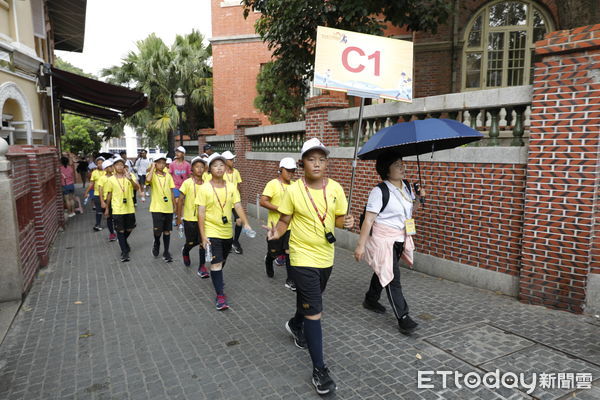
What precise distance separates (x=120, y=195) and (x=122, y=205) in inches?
7.9

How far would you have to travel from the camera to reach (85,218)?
13703 mm

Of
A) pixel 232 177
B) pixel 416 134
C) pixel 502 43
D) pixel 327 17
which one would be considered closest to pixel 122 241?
pixel 232 177

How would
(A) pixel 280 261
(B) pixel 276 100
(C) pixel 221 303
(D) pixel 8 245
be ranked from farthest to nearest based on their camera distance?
(B) pixel 276 100 < (A) pixel 280 261 < (D) pixel 8 245 < (C) pixel 221 303

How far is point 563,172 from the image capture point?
4785mm

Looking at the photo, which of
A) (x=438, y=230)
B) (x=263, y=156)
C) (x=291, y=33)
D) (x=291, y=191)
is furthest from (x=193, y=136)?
(x=291, y=191)

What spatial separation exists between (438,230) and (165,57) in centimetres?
2157

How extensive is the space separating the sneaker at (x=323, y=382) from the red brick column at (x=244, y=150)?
33.7ft

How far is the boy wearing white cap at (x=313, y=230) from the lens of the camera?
135 inches

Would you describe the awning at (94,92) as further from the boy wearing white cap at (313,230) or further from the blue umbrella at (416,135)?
the boy wearing white cap at (313,230)

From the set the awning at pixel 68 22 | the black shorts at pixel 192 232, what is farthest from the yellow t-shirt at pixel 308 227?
the awning at pixel 68 22

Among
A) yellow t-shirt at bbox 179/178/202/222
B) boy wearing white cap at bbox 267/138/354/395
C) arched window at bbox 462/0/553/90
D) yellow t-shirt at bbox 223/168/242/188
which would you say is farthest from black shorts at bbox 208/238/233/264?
arched window at bbox 462/0/553/90

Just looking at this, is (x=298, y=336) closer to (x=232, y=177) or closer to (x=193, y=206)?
(x=193, y=206)

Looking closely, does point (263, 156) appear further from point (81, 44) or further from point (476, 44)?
point (81, 44)

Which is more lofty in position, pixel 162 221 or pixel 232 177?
pixel 232 177
